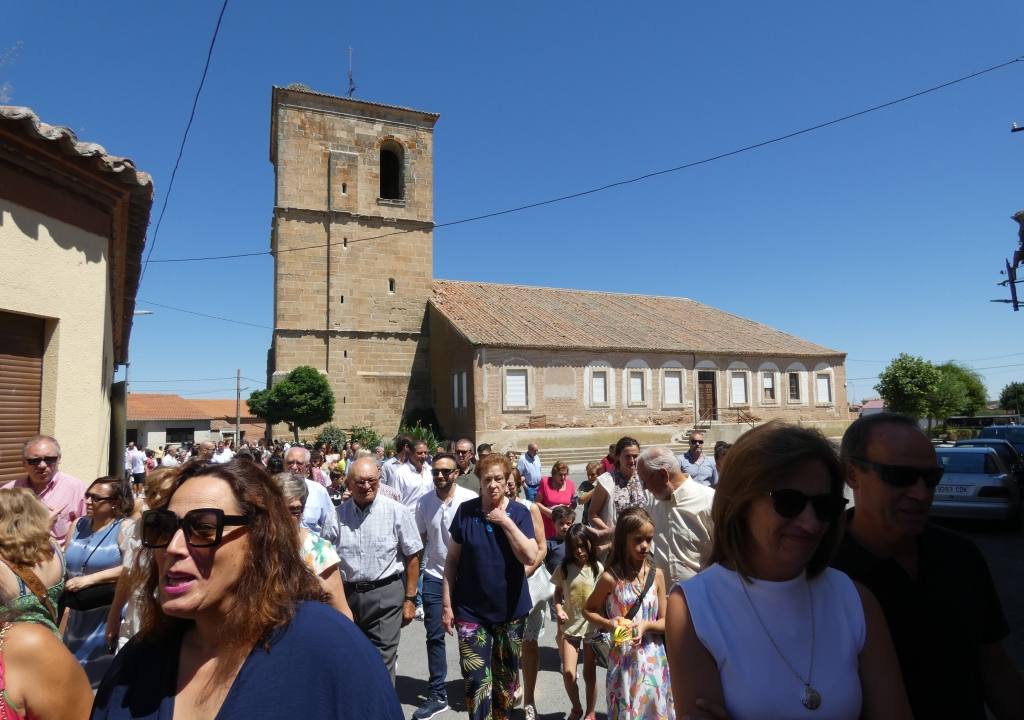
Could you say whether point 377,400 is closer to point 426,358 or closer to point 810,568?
point 426,358

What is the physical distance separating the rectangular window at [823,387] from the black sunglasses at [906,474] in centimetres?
3623

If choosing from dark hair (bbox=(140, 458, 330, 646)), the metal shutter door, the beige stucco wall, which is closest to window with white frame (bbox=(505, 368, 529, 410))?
the beige stucco wall

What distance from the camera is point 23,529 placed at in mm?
2979

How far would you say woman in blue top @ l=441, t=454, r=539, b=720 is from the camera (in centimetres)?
414

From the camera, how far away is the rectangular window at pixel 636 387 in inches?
1191

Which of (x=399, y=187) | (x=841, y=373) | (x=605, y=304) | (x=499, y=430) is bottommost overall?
(x=499, y=430)

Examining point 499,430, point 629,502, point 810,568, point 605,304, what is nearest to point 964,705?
point 810,568

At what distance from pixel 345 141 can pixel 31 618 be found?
2969cm

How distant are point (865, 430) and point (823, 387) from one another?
36.7 m

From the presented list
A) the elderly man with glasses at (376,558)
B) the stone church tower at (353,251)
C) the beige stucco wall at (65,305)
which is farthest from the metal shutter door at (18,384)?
the stone church tower at (353,251)

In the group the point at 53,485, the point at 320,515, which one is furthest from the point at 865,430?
the point at 53,485

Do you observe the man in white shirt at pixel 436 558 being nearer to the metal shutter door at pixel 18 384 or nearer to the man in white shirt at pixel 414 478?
the man in white shirt at pixel 414 478

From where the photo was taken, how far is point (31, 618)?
2148mm

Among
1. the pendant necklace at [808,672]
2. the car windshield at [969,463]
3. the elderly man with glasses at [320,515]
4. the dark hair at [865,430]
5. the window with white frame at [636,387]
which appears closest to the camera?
the pendant necklace at [808,672]
